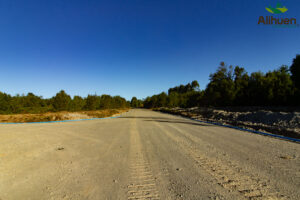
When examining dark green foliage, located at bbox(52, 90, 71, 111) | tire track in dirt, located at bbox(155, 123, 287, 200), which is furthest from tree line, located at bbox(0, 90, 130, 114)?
tire track in dirt, located at bbox(155, 123, 287, 200)

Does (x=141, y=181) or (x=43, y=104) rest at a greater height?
(x=43, y=104)

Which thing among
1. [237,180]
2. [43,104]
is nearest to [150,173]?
[237,180]

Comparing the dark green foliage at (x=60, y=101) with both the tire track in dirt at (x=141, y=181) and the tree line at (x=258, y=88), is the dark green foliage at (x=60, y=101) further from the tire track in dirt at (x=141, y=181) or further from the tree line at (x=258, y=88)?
the tree line at (x=258, y=88)

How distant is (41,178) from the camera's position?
11.1 feet

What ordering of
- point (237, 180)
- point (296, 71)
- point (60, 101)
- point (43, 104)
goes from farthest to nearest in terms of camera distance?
point (43, 104), point (60, 101), point (296, 71), point (237, 180)

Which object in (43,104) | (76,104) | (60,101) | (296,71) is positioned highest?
(296,71)

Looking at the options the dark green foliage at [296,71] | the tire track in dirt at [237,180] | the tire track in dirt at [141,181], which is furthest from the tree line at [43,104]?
the dark green foliage at [296,71]

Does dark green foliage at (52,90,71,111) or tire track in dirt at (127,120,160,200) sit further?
dark green foliage at (52,90,71,111)

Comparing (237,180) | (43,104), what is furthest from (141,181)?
(43,104)

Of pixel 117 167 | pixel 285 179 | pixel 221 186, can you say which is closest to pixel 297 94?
pixel 285 179

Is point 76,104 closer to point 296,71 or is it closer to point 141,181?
point 141,181

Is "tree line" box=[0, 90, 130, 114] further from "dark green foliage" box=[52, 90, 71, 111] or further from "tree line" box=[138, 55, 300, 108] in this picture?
"tree line" box=[138, 55, 300, 108]

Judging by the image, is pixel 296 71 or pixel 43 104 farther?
pixel 43 104

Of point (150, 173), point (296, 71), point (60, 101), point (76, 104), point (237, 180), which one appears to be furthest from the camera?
point (76, 104)
